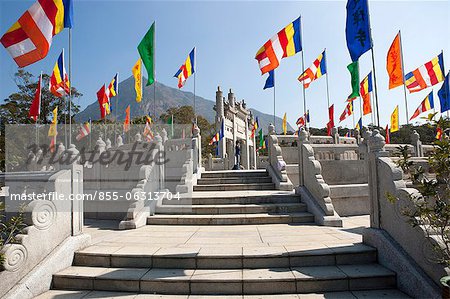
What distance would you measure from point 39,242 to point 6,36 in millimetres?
5736

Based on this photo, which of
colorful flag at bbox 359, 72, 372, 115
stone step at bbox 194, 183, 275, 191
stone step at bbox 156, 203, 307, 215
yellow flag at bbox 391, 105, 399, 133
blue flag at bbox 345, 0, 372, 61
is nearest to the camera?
blue flag at bbox 345, 0, 372, 61

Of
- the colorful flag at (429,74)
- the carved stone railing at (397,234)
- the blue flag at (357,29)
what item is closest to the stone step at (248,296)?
the carved stone railing at (397,234)

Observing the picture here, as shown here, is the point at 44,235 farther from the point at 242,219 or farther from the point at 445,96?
the point at 445,96

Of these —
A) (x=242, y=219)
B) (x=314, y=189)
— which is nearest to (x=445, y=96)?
(x=314, y=189)

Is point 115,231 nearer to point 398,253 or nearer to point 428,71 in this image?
point 398,253

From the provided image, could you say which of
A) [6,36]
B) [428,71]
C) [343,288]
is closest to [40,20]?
[6,36]

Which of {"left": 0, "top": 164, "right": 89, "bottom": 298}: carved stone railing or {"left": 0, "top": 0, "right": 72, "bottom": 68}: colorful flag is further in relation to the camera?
{"left": 0, "top": 0, "right": 72, "bottom": 68}: colorful flag

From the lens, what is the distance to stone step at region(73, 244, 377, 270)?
4.02m

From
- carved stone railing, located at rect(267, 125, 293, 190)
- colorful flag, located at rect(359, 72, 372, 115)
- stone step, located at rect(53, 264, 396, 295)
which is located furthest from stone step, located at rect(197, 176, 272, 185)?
colorful flag, located at rect(359, 72, 372, 115)

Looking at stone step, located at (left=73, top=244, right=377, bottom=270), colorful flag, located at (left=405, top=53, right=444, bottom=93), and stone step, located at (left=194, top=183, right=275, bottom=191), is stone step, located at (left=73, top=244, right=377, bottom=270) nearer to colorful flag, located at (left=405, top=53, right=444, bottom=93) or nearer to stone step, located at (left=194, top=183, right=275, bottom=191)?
stone step, located at (left=194, top=183, right=275, bottom=191)

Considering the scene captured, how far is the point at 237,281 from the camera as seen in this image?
3.59 meters

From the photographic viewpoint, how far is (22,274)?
3.65 meters

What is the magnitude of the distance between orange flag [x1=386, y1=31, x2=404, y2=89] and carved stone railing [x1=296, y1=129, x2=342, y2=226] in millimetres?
5774

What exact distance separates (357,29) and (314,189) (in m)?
4.31
